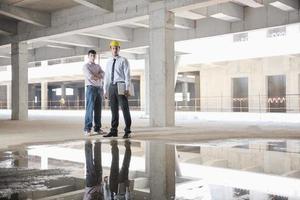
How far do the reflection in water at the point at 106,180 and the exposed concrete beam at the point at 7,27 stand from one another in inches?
597

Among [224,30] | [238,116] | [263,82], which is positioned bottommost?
[238,116]

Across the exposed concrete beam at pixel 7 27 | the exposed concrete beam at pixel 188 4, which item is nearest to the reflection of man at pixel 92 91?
the exposed concrete beam at pixel 188 4

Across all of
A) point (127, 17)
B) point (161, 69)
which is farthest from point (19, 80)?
point (161, 69)

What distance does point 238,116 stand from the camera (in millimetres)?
23500

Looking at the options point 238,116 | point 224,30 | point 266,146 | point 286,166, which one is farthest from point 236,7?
point 286,166

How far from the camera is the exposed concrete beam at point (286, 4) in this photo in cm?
1399

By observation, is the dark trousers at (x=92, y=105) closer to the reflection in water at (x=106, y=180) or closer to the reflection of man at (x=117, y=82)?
the reflection of man at (x=117, y=82)

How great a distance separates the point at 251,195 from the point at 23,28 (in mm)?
17907

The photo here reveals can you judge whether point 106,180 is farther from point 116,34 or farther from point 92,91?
point 116,34

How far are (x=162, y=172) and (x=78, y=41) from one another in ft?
59.7

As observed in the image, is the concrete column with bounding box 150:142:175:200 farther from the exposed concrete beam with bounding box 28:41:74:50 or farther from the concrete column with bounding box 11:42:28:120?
the exposed concrete beam with bounding box 28:41:74:50

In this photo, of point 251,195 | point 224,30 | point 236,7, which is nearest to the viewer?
point 251,195

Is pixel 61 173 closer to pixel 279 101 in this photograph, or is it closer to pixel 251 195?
pixel 251 195

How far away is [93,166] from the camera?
474cm
